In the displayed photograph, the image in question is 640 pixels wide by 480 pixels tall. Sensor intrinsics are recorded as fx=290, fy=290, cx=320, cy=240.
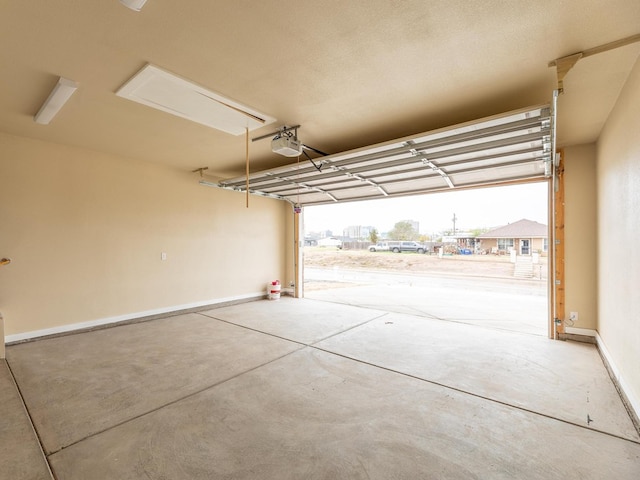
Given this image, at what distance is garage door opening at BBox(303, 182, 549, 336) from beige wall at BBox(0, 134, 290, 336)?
2.64m

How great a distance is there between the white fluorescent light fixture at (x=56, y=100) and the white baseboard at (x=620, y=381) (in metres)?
5.57

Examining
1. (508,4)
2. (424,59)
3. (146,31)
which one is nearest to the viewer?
(508,4)

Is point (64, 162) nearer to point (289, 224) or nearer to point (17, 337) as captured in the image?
point (17, 337)

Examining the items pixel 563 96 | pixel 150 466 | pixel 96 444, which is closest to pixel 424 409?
pixel 150 466

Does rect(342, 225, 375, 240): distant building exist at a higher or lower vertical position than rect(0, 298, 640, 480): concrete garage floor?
higher

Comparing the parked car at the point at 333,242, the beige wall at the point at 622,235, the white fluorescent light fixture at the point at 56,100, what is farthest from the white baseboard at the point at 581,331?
the parked car at the point at 333,242

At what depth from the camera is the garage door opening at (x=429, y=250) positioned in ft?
31.1

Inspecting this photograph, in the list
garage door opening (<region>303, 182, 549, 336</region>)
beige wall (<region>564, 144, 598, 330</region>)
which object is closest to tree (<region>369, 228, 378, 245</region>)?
garage door opening (<region>303, 182, 549, 336</region>)

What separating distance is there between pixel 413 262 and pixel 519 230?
669 cm

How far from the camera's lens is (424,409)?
2.48m

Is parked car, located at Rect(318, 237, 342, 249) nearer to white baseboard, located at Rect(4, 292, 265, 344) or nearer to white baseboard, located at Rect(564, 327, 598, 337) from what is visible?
white baseboard, located at Rect(4, 292, 265, 344)

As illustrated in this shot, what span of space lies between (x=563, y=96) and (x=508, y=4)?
1.66m

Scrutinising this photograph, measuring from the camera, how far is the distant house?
640 inches

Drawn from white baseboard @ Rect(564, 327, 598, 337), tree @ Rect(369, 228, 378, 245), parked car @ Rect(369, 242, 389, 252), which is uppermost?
tree @ Rect(369, 228, 378, 245)
